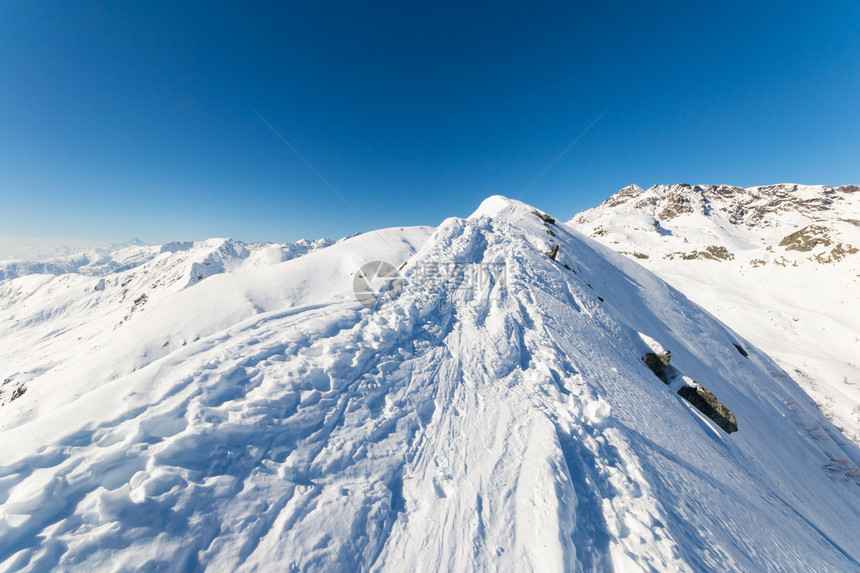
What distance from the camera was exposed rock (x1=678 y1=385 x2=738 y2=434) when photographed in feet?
32.2

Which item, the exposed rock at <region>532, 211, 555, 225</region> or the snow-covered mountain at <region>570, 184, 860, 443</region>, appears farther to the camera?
the snow-covered mountain at <region>570, 184, 860, 443</region>

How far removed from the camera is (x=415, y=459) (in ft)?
16.9

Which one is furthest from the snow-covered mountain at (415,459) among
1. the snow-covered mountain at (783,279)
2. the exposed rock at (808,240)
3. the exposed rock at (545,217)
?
the exposed rock at (808,240)

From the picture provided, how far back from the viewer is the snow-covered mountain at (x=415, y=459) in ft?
11.7

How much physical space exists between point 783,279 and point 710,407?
5833 cm

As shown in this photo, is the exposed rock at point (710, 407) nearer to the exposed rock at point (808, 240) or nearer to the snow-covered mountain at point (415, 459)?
the snow-covered mountain at point (415, 459)

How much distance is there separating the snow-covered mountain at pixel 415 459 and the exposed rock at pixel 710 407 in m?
0.05

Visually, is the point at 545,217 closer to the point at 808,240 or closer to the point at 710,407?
the point at 710,407

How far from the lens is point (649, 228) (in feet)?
304

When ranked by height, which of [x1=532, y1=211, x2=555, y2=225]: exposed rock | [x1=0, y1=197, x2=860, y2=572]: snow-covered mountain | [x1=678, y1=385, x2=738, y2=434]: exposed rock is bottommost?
[x1=678, y1=385, x2=738, y2=434]: exposed rock

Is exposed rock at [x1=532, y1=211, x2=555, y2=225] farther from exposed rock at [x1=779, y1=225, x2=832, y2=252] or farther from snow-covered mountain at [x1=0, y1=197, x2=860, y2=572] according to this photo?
exposed rock at [x1=779, y1=225, x2=832, y2=252]

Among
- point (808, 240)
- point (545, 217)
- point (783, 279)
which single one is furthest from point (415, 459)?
point (808, 240)

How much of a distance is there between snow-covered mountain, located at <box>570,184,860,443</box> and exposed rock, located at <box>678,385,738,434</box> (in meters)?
18.4

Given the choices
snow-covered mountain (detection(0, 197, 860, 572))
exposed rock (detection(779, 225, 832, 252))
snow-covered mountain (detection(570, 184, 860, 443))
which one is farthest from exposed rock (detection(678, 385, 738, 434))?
exposed rock (detection(779, 225, 832, 252))
